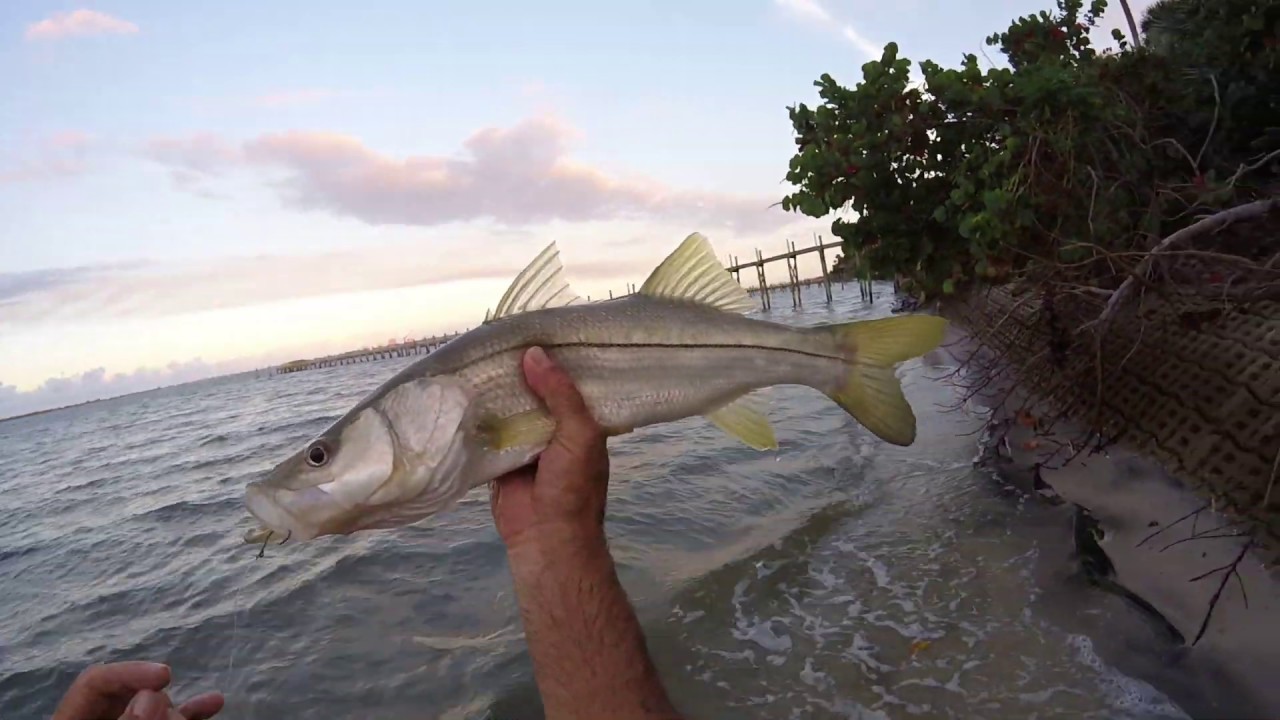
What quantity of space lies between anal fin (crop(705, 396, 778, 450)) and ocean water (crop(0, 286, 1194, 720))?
77.9 inches

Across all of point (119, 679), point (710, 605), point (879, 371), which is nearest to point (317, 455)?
point (119, 679)

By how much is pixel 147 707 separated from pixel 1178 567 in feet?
16.1

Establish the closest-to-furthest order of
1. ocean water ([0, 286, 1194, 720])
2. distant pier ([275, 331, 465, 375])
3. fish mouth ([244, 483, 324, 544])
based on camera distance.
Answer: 1. fish mouth ([244, 483, 324, 544])
2. ocean water ([0, 286, 1194, 720])
3. distant pier ([275, 331, 465, 375])

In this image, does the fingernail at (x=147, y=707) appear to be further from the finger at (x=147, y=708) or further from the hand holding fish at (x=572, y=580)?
the hand holding fish at (x=572, y=580)

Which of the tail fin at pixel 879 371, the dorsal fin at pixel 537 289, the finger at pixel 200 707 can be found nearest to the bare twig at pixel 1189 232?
the tail fin at pixel 879 371

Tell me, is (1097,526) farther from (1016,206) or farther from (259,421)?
(259,421)

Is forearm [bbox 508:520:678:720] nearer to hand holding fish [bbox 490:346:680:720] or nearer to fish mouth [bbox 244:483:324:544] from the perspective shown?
hand holding fish [bbox 490:346:680:720]

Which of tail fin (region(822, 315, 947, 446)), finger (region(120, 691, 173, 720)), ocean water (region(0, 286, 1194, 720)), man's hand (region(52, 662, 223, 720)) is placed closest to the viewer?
finger (region(120, 691, 173, 720))

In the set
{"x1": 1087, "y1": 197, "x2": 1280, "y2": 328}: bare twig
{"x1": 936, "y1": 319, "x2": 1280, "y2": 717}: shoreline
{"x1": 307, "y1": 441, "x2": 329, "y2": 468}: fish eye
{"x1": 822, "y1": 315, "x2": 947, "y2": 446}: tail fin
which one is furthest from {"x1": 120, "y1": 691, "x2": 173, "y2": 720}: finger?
{"x1": 1087, "y1": 197, "x2": 1280, "y2": 328}: bare twig

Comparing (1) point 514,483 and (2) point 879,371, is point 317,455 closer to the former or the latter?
(1) point 514,483

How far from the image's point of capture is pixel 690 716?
159 inches

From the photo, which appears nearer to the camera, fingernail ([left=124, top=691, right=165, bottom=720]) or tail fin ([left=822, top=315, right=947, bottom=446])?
fingernail ([left=124, top=691, right=165, bottom=720])

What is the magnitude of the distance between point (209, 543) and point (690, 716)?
8.07 m

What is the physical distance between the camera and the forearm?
222cm
